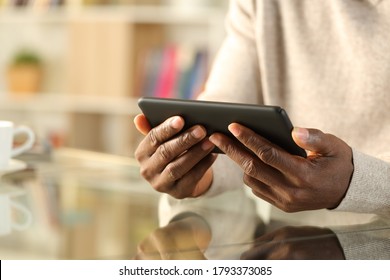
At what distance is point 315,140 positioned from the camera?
92cm

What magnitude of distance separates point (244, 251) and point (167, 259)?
0.27ft

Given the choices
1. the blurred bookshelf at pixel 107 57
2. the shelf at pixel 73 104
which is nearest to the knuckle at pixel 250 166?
the blurred bookshelf at pixel 107 57

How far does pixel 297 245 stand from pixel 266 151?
0.55 ft

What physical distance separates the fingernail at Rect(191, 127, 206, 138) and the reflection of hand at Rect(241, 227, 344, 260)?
7.4 inches

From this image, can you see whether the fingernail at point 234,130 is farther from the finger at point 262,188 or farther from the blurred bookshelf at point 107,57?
the blurred bookshelf at point 107,57

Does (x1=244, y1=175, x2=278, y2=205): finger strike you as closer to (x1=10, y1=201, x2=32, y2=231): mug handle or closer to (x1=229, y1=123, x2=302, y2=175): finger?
(x1=229, y1=123, x2=302, y2=175): finger

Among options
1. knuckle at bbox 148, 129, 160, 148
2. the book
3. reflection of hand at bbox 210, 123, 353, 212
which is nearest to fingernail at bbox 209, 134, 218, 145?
reflection of hand at bbox 210, 123, 353, 212

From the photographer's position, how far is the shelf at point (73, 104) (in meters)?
3.80

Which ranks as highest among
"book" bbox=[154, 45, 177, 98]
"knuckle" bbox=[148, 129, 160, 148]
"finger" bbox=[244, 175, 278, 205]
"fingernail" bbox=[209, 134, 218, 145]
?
"fingernail" bbox=[209, 134, 218, 145]

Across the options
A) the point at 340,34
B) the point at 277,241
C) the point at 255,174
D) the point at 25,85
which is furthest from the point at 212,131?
the point at 25,85

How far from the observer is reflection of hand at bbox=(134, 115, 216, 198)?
1.03 meters

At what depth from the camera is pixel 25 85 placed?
4.07 m

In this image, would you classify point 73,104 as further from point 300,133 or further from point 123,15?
point 300,133

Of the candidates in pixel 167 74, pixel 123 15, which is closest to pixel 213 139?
pixel 167 74
